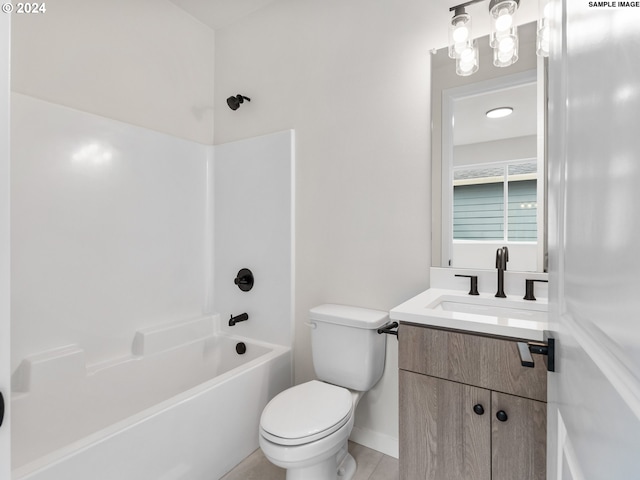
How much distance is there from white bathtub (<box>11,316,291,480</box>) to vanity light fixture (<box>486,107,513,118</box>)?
1.76 m

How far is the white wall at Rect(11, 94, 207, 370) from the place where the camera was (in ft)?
5.29

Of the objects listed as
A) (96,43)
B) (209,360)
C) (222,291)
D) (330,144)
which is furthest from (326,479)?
(96,43)

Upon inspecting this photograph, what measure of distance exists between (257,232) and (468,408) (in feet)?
5.35

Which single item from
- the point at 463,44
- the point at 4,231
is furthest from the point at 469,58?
the point at 4,231

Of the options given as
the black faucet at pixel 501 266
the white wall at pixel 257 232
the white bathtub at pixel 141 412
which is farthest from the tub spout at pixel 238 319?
the black faucet at pixel 501 266

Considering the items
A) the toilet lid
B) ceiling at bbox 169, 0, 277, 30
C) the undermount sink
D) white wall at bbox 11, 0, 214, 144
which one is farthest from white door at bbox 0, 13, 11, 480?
ceiling at bbox 169, 0, 277, 30

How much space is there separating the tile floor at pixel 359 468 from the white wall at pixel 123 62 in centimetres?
210

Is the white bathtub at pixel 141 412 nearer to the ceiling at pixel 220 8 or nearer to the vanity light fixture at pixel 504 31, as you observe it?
the vanity light fixture at pixel 504 31

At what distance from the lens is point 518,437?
3.48ft

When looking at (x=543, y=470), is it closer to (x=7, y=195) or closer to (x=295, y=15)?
(x=7, y=195)

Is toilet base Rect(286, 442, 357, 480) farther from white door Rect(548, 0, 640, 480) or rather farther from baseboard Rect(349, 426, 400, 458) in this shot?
white door Rect(548, 0, 640, 480)

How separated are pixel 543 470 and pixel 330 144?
1755 mm

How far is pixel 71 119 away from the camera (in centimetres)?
177

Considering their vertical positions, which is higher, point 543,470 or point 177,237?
point 177,237
